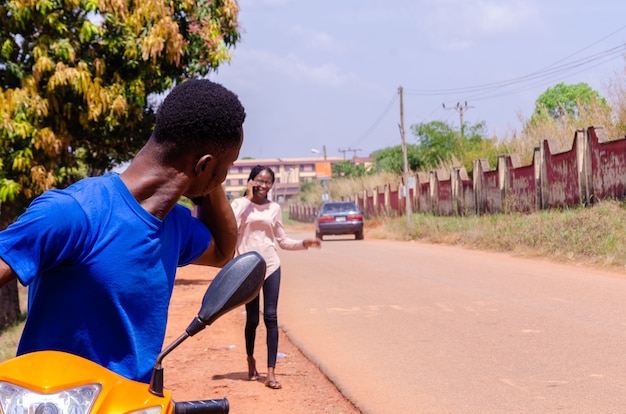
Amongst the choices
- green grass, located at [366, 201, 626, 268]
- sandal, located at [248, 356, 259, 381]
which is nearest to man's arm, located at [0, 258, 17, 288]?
sandal, located at [248, 356, 259, 381]

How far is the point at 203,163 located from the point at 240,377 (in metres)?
5.49

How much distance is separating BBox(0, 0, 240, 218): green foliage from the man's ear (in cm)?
921

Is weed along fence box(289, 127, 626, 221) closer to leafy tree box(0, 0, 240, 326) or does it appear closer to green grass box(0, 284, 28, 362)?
leafy tree box(0, 0, 240, 326)

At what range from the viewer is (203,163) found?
2.57 meters

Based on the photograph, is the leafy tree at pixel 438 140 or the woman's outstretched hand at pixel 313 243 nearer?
the woman's outstretched hand at pixel 313 243

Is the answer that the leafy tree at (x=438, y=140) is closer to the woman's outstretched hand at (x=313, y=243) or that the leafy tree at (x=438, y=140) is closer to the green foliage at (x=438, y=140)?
the green foliage at (x=438, y=140)

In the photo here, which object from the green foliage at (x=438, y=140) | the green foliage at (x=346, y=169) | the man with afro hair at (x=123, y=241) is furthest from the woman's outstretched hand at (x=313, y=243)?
the green foliage at (x=346, y=169)

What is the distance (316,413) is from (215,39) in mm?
8317

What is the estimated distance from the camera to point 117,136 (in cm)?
1316

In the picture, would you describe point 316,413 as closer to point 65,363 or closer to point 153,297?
point 153,297

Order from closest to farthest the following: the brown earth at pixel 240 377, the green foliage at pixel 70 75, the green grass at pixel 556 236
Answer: the brown earth at pixel 240 377 → the green foliage at pixel 70 75 → the green grass at pixel 556 236

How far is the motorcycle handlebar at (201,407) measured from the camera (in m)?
2.27

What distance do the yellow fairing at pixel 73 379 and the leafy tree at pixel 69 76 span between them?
32.0 ft

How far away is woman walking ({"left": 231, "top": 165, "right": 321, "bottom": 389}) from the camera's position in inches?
298
